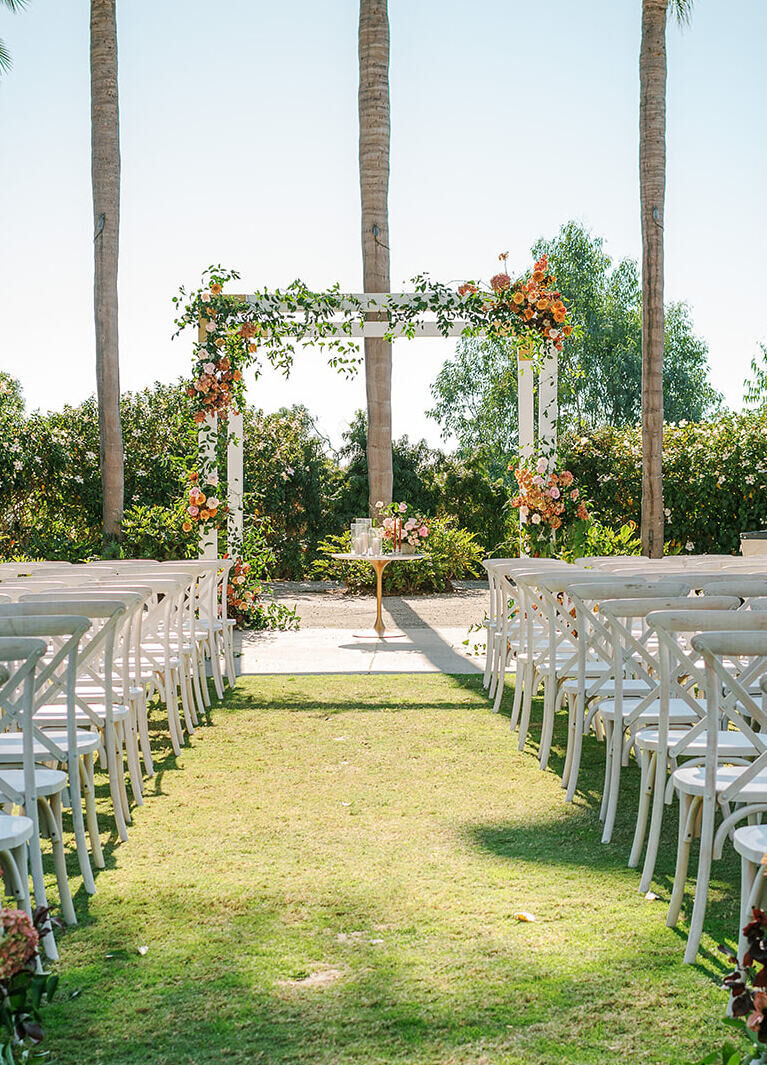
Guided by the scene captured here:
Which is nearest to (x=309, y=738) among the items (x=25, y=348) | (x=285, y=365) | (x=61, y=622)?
(x=61, y=622)

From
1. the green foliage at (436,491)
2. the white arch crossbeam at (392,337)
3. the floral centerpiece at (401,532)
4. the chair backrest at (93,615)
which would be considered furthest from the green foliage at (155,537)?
the chair backrest at (93,615)

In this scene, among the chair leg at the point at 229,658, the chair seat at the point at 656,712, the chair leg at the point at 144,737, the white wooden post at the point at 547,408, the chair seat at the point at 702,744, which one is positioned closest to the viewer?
the chair seat at the point at 702,744

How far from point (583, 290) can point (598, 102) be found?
1406cm

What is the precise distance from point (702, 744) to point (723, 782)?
Answer: 640 millimetres

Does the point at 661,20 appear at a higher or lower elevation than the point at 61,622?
higher

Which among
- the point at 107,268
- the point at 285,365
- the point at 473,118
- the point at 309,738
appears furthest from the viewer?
the point at 473,118

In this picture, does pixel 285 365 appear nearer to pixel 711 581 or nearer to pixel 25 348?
pixel 711 581

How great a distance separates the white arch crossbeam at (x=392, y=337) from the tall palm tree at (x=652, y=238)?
131 inches

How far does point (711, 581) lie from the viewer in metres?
5.34

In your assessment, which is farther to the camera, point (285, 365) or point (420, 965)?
point (285, 365)

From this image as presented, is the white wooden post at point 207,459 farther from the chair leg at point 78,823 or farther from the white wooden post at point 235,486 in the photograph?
the chair leg at point 78,823

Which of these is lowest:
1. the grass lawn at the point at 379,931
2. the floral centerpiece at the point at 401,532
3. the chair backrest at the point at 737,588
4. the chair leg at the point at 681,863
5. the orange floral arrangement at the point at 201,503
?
the grass lawn at the point at 379,931

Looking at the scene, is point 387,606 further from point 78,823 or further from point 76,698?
point 78,823

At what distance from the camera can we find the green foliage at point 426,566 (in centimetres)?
1683
